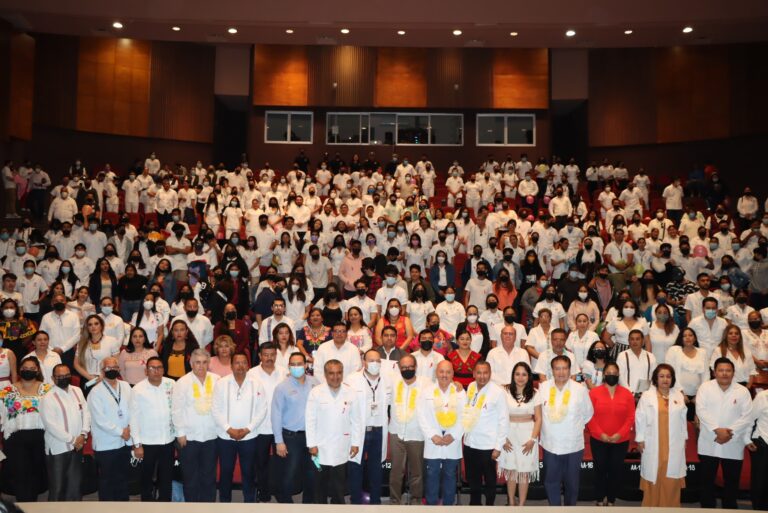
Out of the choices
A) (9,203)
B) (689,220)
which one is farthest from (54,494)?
(689,220)

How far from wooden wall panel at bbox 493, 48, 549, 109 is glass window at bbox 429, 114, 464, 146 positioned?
1.82m

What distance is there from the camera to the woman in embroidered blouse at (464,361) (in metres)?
10.4

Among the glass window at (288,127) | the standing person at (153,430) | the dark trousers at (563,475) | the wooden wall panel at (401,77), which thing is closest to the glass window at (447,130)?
the wooden wall panel at (401,77)

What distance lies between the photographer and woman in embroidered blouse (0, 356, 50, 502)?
28.7 ft

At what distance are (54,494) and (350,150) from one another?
959 inches

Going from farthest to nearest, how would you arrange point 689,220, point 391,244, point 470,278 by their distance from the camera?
point 689,220 → point 391,244 → point 470,278

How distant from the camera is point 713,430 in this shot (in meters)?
9.06

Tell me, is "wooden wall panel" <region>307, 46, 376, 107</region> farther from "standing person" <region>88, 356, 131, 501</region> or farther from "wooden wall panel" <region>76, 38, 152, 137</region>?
"standing person" <region>88, 356, 131, 501</region>

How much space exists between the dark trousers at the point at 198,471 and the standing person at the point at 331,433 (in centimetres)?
129

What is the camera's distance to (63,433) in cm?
857

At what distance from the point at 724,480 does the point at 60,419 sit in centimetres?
805

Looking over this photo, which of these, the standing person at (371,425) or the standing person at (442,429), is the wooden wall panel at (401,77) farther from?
the standing person at (442,429)

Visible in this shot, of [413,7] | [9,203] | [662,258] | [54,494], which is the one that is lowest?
[54,494]

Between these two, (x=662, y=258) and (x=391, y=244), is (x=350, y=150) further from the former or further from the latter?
(x=662, y=258)
